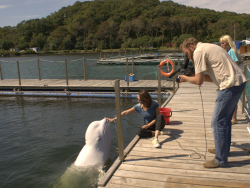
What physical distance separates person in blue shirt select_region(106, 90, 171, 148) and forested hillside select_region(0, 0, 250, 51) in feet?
238

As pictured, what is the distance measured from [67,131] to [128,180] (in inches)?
173

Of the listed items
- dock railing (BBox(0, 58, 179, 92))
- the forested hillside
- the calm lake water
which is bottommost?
the calm lake water

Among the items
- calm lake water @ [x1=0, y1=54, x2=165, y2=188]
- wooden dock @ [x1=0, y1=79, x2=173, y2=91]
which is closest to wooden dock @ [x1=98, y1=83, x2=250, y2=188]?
calm lake water @ [x1=0, y1=54, x2=165, y2=188]

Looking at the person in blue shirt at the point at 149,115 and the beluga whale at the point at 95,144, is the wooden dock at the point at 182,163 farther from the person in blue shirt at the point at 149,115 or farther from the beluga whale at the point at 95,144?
the beluga whale at the point at 95,144

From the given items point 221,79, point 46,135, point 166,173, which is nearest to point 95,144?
point 166,173

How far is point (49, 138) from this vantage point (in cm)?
613

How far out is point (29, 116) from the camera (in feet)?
27.7

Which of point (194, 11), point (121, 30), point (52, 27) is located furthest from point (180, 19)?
point (52, 27)

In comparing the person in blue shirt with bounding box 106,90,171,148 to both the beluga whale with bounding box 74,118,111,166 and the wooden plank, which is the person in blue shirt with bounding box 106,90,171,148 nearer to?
the beluga whale with bounding box 74,118,111,166

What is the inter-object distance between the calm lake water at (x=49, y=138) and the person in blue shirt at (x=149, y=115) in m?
0.87

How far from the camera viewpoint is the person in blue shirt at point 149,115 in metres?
3.73

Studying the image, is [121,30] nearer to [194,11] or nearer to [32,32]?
[194,11]

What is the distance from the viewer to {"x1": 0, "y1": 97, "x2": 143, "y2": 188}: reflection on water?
13.8 feet

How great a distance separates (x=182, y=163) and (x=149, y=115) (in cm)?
118
